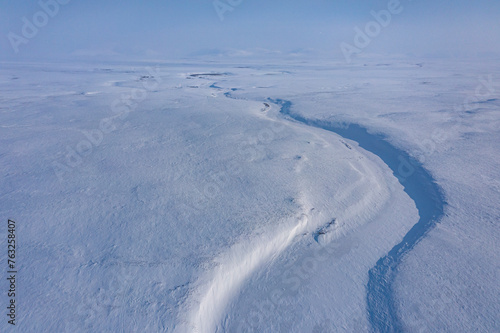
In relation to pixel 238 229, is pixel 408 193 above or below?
below

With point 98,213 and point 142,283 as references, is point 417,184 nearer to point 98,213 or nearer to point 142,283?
point 142,283

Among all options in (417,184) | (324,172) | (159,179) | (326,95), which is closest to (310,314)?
(324,172)

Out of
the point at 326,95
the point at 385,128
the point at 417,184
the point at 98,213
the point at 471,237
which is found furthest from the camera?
the point at 326,95

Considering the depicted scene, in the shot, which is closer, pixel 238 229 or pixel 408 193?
pixel 238 229

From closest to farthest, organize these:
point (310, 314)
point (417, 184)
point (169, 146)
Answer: point (310, 314) < point (417, 184) < point (169, 146)
